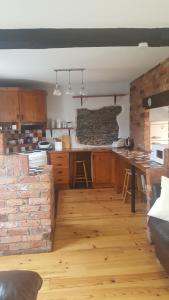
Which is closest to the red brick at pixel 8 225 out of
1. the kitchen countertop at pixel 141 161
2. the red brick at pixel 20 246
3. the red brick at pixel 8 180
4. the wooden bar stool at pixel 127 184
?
the red brick at pixel 20 246

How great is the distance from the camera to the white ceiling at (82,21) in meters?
2.02

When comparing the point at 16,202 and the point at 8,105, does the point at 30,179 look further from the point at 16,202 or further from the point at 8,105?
the point at 8,105

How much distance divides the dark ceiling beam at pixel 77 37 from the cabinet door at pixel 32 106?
2746 millimetres

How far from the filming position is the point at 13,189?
2727 mm

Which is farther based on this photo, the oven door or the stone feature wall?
the stone feature wall

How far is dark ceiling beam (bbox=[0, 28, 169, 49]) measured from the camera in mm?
2467

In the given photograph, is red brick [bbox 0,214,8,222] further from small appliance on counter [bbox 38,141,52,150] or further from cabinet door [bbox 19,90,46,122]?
small appliance on counter [bbox 38,141,52,150]

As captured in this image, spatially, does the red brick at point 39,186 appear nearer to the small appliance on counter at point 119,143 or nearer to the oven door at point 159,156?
the oven door at point 159,156

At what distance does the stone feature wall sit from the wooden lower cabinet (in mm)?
784

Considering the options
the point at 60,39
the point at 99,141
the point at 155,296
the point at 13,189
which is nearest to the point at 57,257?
the point at 13,189

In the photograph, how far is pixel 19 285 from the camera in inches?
49.5

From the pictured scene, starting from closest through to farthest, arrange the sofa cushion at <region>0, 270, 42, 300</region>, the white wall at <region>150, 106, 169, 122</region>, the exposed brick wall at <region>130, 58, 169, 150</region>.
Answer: the sofa cushion at <region>0, 270, 42, 300</region> → the exposed brick wall at <region>130, 58, 169, 150</region> → the white wall at <region>150, 106, 169, 122</region>

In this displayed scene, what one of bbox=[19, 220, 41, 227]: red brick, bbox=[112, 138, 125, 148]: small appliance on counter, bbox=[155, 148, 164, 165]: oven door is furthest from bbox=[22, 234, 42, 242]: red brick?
bbox=[112, 138, 125, 148]: small appliance on counter

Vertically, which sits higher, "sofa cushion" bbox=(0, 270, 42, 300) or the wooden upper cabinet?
the wooden upper cabinet
